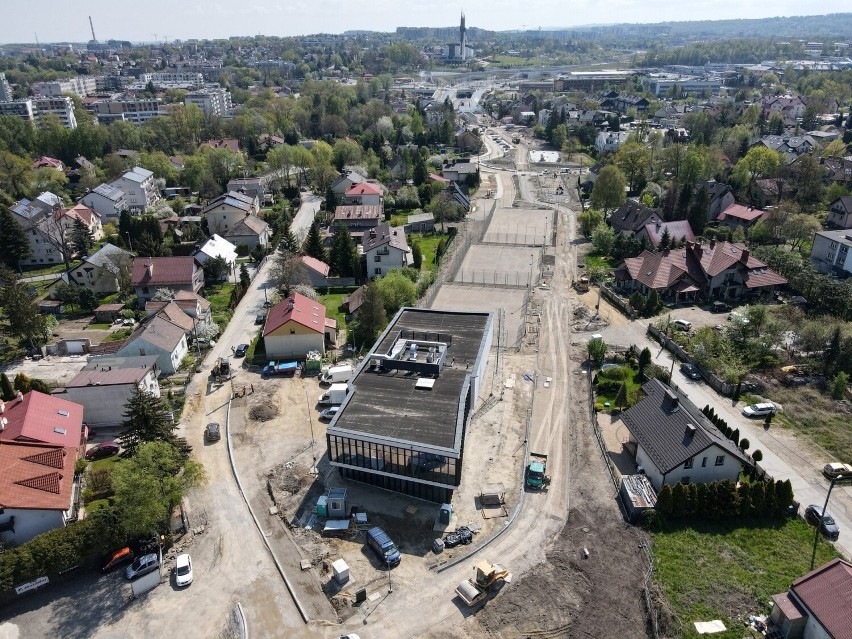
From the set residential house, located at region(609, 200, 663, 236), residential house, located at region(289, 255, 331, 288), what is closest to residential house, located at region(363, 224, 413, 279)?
residential house, located at region(289, 255, 331, 288)

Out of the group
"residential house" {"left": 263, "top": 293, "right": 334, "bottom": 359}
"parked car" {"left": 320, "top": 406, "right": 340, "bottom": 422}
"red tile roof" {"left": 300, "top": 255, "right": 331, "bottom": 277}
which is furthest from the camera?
"red tile roof" {"left": 300, "top": 255, "right": 331, "bottom": 277}

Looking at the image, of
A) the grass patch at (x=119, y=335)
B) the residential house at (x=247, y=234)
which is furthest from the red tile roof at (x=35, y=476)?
the residential house at (x=247, y=234)

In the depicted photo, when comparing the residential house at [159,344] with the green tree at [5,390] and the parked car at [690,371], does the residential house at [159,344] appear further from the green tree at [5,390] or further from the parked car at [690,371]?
the parked car at [690,371]

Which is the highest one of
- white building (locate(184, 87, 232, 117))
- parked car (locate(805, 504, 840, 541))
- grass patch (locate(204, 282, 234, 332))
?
white building (locate(184, 87, 232, 117))

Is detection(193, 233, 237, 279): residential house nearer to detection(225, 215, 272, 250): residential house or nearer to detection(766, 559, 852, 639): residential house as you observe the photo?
detection(225, 215, 272, 250): residential house

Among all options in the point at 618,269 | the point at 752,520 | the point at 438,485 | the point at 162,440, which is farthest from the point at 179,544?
the point at 618,269

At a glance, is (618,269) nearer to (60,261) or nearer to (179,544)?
(179,544)
